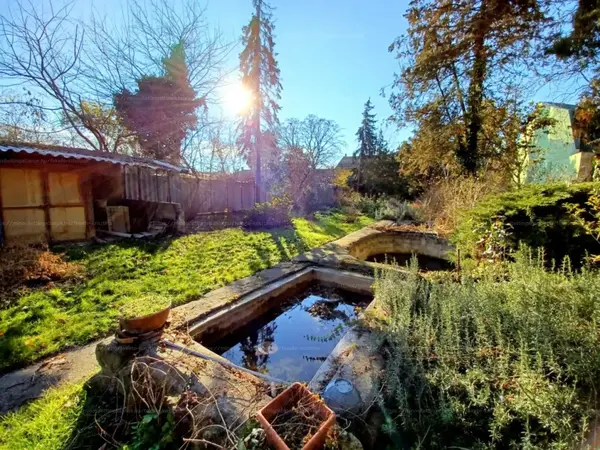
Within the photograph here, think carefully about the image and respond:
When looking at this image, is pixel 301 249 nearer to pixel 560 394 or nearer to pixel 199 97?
pixel 560 394

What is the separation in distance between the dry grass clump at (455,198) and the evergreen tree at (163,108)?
9.82 metres

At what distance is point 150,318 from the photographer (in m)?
2.00

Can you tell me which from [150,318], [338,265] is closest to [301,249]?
[338,265]

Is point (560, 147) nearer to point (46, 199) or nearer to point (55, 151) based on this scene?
point (55, 151)

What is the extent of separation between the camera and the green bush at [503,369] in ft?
4.30

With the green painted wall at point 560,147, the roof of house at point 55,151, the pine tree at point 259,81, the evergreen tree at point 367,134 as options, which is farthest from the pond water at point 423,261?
the evergreen tree at point 367,134

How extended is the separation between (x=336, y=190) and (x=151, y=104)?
11.0m

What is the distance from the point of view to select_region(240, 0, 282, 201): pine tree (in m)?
11.3

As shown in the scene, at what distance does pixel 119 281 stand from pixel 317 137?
16.7m

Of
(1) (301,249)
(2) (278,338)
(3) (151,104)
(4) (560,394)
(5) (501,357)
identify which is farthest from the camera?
(3) (151,104)

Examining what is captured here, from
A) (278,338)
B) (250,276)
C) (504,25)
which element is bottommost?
(278,338)

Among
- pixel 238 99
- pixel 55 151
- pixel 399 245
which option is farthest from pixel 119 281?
pixel 238 99

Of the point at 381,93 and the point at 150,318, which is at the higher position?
the point at 381,93

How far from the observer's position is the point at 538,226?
12.0ft
